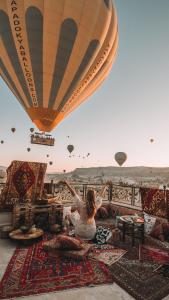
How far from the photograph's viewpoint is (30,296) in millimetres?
3736

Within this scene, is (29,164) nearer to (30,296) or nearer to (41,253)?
(41,253)

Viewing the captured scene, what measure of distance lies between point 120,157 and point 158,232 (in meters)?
16.6

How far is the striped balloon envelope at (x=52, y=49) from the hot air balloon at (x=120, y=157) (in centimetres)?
1299

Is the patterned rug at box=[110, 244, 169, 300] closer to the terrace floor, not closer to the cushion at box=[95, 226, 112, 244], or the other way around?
the terrace floor

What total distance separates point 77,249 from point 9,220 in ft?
13.1

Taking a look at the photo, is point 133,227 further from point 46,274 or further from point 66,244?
point 46,274

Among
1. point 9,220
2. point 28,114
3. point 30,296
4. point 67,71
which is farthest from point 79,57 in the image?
point 30,296

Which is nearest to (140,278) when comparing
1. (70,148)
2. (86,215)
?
(86,215)

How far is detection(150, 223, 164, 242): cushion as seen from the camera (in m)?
7.34

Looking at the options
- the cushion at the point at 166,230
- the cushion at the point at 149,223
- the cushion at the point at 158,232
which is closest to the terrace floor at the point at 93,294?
the cushion at the point at 158,232

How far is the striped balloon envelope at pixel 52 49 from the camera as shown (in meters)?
9.18

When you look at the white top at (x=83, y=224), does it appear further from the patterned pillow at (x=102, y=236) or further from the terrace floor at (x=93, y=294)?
the terrace floor at (x=93, y=294)

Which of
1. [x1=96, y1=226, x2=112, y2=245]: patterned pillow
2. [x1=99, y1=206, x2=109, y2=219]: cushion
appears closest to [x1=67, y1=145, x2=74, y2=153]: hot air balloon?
[x1=99, y1=206, x2=109, y2=219]: cushion

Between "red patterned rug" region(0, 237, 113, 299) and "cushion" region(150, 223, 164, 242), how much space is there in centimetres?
319
